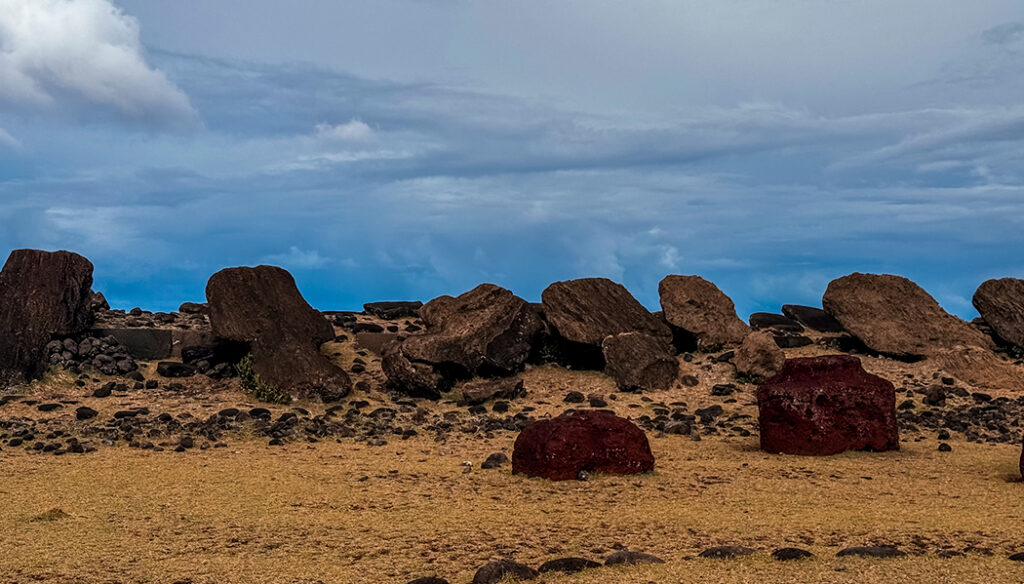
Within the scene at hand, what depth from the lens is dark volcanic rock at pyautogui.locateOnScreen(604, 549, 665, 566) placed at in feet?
23.4

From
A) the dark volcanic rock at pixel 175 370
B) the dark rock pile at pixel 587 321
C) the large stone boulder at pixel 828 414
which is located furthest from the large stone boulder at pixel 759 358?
the dark volcanic rock at pixel 175 370

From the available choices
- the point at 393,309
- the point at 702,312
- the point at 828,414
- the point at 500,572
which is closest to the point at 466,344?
the point at 393,309

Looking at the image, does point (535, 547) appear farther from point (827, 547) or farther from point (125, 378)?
point (125, 378)

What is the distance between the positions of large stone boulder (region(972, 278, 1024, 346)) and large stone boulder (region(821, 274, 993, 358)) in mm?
623

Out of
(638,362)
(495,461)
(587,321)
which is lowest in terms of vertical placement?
(495,461)

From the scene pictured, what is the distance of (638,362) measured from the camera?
64.5 feet

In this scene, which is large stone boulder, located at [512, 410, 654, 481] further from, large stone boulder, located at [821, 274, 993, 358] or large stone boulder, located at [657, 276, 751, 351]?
large stone boulder, located at [821, 274, 993, 358]

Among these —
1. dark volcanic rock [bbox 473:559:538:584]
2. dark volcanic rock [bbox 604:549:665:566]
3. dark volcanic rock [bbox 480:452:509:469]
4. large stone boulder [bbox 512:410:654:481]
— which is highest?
large stone boulder [bbox 512:410:654:481]

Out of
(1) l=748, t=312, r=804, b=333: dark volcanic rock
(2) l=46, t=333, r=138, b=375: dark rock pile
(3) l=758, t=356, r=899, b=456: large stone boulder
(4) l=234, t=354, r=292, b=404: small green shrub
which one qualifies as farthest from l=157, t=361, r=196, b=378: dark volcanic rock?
(1) l=748, t=312, r=804, b=333: dark volcanic rock

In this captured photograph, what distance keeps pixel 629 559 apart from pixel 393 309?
17481 mm

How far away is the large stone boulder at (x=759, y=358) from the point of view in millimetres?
19516

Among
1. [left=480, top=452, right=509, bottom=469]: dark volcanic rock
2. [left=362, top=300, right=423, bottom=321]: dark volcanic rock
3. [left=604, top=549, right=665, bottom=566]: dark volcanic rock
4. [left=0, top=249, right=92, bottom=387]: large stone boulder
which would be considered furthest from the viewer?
[left=362, top=300, right=423, bottom=321]: dark volcanic rock

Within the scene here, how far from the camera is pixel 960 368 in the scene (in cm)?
1975

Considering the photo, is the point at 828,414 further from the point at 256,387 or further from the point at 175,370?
the point at 175,370
